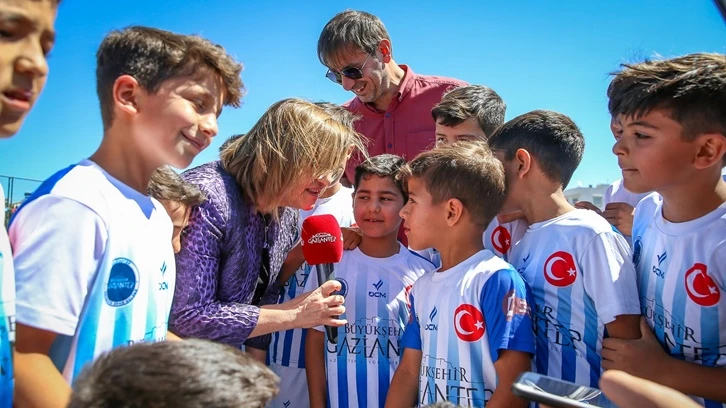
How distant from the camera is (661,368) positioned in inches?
A: 84.4

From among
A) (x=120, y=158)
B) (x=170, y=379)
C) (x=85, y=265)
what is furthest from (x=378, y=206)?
(x=170, y=379)

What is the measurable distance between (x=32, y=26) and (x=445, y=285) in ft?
6.59

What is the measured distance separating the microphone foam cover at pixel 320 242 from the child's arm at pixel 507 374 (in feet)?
3.41

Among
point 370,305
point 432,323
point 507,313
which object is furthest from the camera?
point 370,305

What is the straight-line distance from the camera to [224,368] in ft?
3.95

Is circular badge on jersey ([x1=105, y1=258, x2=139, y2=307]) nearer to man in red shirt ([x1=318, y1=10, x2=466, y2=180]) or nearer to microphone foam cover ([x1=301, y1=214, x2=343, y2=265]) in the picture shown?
microphone foam cover ([x1=301, y1=214, x2=343, y2=265])

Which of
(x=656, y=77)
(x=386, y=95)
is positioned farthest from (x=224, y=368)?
(x=386, y=95)

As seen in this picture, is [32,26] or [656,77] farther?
[656,77]

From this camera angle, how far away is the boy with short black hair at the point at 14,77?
1.30 meters

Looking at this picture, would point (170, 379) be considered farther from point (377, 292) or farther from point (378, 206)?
point (378, 206)

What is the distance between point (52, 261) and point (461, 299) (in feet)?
5.66

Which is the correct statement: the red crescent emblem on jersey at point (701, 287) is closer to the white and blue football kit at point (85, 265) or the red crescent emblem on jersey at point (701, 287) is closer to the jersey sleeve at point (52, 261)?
the white and blue football kit at point (85, 265)

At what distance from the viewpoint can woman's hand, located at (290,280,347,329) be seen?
2715mm

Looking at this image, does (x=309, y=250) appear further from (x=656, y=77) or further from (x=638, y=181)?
(x=656, y=77)
